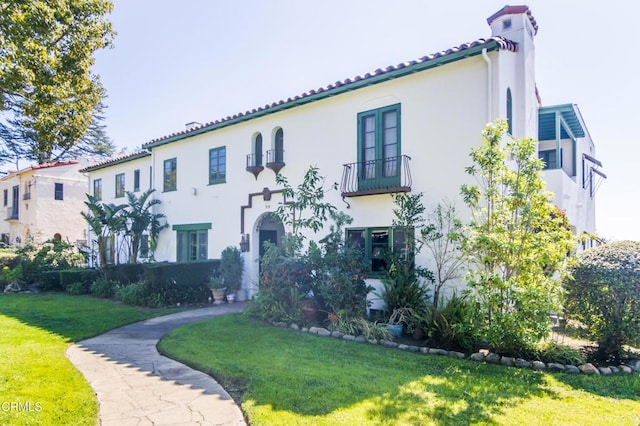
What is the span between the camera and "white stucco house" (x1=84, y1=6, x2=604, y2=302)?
33.1ft

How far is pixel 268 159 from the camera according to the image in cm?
1430

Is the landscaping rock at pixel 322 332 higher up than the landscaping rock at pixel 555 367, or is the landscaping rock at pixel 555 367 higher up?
the landscaping rock at pixel 555 367

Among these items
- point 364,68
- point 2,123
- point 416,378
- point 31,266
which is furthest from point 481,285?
point 2,123

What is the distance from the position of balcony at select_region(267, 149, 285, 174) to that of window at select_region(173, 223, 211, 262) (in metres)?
4.21

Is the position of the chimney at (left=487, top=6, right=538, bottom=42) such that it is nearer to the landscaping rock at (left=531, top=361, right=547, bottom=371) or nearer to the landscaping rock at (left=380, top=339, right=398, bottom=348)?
the landscaping rock at (left=531, top=361, right=547, bottom=371)

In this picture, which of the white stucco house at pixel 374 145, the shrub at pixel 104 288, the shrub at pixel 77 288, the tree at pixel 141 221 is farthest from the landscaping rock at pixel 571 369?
the shrub at pixel 77 288

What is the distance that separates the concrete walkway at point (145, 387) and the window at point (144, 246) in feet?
34.9

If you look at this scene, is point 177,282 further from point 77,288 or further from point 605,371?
point 605,371

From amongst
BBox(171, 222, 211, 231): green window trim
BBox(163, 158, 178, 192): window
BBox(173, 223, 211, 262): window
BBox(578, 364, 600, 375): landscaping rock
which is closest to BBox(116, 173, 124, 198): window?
BBox(163, 158, 178, 192): window

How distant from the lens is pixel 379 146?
1147 centimetres

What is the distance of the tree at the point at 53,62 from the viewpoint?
25.0 feet

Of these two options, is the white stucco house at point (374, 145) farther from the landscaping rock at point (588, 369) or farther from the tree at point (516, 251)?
the landscaping rock at point (588, 369)

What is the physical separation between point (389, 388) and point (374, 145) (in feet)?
23.7

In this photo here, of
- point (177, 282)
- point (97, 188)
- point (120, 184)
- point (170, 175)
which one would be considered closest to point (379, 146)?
point (177, 282)
